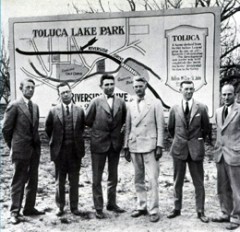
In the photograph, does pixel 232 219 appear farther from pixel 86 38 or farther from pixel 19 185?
pixel 86 38

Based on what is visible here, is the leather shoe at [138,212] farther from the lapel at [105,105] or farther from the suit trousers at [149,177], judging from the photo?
the lapel at [105,105]

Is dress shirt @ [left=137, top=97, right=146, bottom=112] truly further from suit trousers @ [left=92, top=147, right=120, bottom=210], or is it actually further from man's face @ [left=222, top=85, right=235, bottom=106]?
man's face @ [left=222, top=85, right=235, bottom=106]

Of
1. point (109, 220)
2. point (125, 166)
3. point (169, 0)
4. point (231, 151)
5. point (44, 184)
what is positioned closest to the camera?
point (231, 151)

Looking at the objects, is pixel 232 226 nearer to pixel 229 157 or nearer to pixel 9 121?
pixel 229 157

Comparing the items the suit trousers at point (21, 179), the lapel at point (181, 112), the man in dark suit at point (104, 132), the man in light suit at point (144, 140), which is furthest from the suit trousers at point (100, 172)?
the lapel at point (181, 112)

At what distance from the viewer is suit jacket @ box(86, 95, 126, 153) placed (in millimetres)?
3701

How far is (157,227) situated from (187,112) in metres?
1.21

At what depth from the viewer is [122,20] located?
6031 millimetres

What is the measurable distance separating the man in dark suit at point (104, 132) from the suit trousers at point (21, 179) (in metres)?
0.66

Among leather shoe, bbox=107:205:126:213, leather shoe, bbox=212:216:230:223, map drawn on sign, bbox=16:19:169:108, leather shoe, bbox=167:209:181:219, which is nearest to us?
leather shoe, bbox=212:216:230:223

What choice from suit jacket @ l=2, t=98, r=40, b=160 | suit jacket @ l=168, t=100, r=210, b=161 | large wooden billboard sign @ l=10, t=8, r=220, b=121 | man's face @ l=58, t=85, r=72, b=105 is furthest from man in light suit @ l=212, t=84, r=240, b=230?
large wooden billboard sign @ l=10, t=8, r=220, b=121

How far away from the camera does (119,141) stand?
3.75 meters

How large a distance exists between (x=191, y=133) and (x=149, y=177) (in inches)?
25.1

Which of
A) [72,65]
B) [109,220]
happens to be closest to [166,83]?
[72,65]
